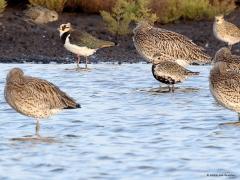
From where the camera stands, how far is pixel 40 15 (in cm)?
2273

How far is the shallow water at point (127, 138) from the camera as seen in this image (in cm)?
1000

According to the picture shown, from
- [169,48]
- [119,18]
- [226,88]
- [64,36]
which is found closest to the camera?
[226,88]

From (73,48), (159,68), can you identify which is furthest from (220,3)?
(159,68)

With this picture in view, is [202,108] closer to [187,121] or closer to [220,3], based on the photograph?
[187,121]

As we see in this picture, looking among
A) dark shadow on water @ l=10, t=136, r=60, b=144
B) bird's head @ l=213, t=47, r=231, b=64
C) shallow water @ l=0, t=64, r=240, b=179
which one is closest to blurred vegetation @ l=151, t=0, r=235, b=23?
shallow water @ l=0, t=64, r=240, b=179

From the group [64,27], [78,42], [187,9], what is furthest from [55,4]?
[78,42]

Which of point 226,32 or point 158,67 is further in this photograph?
point 226,32

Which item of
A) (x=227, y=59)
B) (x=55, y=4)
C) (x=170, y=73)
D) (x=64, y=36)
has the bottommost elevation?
(x=55, y=4)

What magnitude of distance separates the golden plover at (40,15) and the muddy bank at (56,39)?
0.15 m

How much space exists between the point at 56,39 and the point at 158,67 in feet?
19.5

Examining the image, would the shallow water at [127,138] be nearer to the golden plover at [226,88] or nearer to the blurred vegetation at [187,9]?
the golden plover at [226,88]

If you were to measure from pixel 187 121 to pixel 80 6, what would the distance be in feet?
38.4

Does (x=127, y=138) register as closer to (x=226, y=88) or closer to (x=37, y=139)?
(x=37, y=139)

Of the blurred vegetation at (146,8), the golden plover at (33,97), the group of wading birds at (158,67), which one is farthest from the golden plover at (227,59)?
the blurred vegetation at (146,8)
